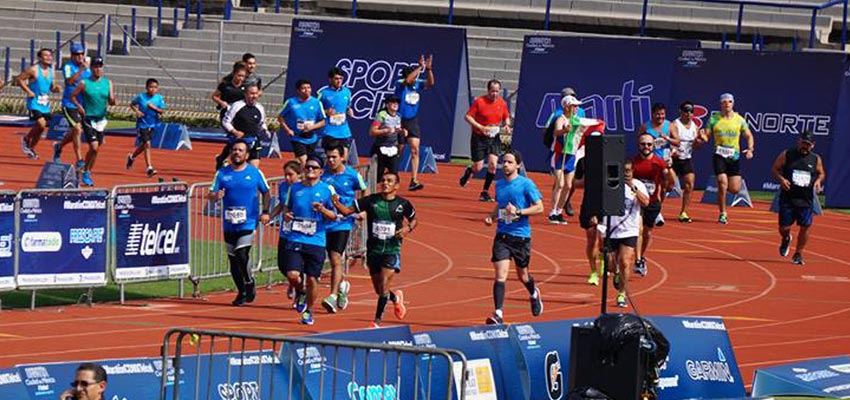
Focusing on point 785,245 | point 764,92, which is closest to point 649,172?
point 785,245

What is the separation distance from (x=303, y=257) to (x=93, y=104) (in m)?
Answer: 10.5

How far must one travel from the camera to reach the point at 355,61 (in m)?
36.6

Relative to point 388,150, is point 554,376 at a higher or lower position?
lower

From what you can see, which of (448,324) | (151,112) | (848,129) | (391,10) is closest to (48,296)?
(448,324)

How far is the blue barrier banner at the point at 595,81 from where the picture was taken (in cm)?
3456

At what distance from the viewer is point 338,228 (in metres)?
19.5

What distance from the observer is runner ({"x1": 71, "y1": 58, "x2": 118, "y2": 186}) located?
93.0 feet

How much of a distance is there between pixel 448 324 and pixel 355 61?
1775 cm

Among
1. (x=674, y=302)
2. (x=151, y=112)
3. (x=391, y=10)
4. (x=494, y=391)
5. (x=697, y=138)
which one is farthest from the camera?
(x=391, y=10)

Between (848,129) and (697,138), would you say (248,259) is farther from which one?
(848,129)

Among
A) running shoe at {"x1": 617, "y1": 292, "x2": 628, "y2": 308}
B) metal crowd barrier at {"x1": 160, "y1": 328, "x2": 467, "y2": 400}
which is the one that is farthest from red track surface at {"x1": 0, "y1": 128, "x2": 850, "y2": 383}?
metal crowd barrier at {"x1": 160, "y1": 328, "x2": 467, "y2": 400}

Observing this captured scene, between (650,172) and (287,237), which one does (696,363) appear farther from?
(650,172)

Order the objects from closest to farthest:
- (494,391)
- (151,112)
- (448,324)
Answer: (494,391), (448,324), (151,112)

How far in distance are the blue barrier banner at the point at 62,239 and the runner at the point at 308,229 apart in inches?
78.1
